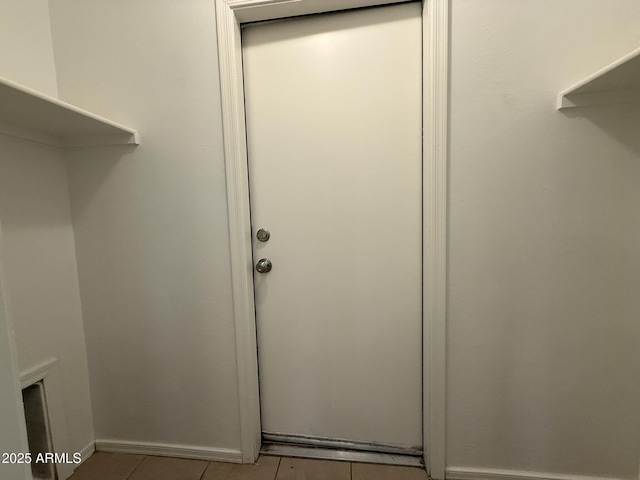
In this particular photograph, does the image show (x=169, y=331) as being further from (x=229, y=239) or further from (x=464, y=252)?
(x=464, y=252)

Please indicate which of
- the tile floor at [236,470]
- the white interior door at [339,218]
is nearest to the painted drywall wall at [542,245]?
the white interior door at [339,218]

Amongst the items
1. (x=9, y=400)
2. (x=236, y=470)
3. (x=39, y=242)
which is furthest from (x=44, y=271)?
(x=236, y=470)

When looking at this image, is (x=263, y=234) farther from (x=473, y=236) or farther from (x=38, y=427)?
(x=38, y=427)

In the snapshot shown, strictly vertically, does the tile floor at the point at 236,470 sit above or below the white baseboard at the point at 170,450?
below

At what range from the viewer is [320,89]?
1.21 m

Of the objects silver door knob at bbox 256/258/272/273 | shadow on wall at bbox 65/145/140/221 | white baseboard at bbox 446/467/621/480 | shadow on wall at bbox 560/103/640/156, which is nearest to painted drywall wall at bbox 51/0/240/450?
shadow on wall at bbox 65/145/140/221

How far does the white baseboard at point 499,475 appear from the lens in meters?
1.12

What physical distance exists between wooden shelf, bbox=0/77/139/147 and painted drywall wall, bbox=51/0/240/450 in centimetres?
6

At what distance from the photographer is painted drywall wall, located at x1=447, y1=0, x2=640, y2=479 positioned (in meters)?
1.00

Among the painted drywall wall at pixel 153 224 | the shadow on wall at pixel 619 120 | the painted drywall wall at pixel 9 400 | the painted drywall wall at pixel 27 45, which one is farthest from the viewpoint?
the painted drywall wall at pixel 153 224

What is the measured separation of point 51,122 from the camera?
1.08 meters

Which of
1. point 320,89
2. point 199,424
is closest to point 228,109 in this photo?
point 320,89

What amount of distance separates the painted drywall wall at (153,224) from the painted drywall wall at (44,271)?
0.05m

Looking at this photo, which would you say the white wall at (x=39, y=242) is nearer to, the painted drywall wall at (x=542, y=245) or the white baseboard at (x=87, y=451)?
the white baseboard at (x=87, y=451)
